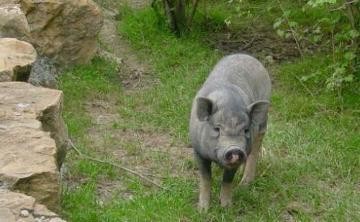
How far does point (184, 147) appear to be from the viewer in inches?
302

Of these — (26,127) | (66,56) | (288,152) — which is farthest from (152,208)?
(66,56)

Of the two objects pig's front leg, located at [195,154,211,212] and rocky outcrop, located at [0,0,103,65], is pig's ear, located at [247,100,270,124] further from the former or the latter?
rocky outcrop, located at [0,0,103,65]

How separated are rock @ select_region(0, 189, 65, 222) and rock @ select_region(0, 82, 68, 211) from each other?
30 centimetres

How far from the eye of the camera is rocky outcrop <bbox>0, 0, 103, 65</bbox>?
9.12m

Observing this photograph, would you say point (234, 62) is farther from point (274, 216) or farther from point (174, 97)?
point (174, 97)

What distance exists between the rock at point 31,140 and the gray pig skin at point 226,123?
1046 millimetres

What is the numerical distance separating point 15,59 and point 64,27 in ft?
9.39

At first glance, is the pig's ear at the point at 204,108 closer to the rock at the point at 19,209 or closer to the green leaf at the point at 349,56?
the rock at the point at 19,209

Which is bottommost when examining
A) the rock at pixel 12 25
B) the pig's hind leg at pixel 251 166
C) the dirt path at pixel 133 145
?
the dirt path at pixel 133 145

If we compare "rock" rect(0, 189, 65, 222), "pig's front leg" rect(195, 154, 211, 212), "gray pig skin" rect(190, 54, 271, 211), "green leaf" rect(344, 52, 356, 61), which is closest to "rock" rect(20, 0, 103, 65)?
"green leaf" rect(344, 52, 356, 61)

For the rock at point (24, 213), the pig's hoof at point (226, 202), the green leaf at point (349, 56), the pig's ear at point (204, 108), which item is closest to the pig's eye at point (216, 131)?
the pig's ear at point (204, 108)

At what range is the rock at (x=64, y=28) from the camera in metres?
9.12

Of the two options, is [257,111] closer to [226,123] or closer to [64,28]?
[226,123]

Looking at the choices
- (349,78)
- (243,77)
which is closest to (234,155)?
(243,77)
